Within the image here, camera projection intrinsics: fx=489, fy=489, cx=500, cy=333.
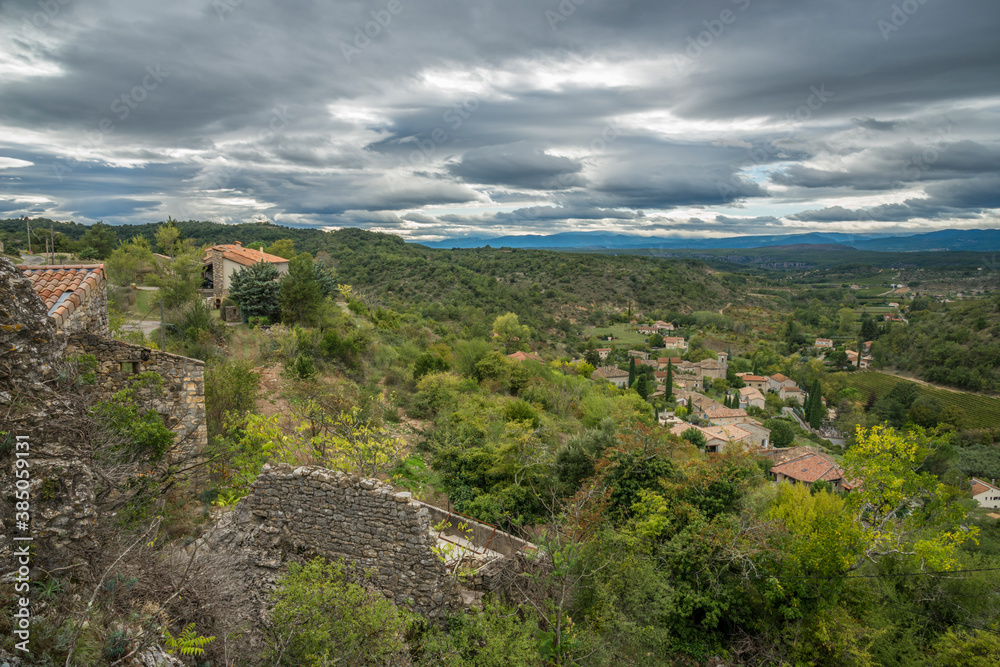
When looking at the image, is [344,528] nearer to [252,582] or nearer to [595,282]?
Result: [252,582]

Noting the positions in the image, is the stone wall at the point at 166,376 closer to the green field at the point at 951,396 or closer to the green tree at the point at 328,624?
the green tree at the point at 328,624

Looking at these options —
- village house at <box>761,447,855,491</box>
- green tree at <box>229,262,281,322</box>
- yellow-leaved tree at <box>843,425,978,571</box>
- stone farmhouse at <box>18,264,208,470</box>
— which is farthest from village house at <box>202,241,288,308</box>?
village house at <box>761,447,855,491</box>

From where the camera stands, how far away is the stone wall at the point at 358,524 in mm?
6453

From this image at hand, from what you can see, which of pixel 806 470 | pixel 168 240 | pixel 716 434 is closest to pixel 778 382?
pixel 716 434

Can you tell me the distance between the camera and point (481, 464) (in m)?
12.3

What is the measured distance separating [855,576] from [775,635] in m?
1.87

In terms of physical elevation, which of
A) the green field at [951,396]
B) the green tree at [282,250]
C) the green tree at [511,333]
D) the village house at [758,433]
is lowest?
the green field at [951,396]

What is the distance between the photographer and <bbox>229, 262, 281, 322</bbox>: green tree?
21016 millimetres

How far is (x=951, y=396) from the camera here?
62625mm

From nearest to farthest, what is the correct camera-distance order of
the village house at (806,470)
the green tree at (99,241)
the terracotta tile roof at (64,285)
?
the terracotta tile roof at (64,285)
the village house at (806,470)
the green tree at (99,241)

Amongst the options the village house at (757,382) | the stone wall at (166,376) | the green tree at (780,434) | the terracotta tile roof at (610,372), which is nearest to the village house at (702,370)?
the village house at (757,382)

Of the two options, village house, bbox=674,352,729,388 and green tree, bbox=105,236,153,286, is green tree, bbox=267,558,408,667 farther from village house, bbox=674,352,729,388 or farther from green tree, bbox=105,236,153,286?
village house, bbox=674,352,729,388

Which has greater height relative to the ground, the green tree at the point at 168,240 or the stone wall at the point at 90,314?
the green tree at the point at 168,240

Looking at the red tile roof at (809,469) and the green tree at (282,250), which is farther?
the green tree at (282,250)
